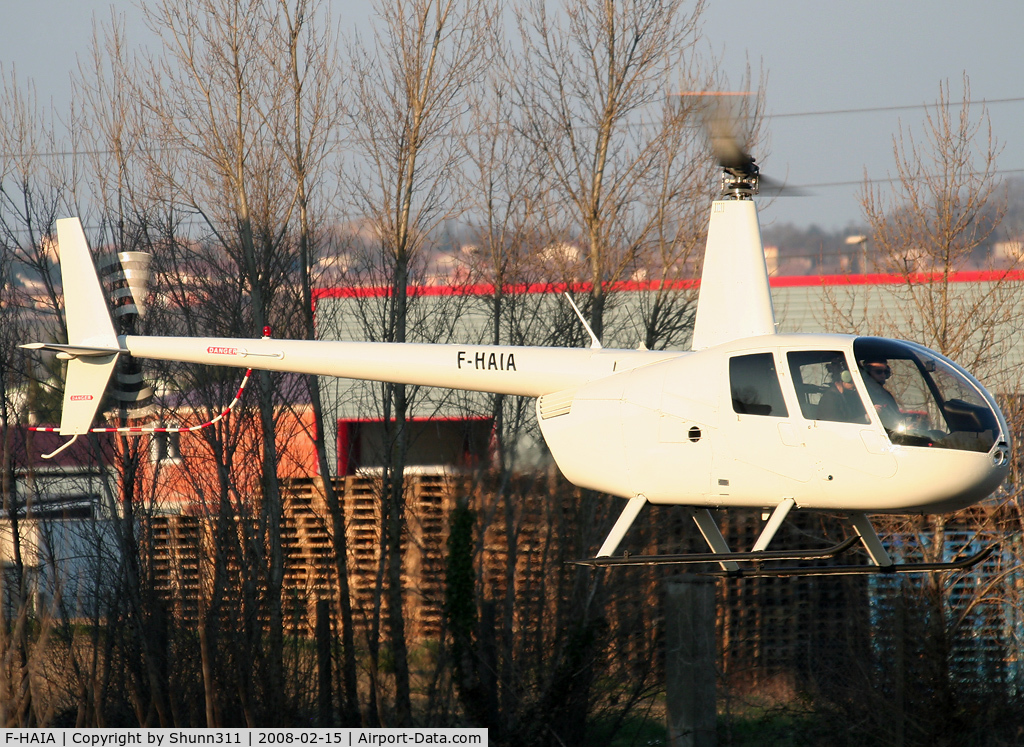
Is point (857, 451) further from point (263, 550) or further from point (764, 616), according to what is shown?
point (263, 550)

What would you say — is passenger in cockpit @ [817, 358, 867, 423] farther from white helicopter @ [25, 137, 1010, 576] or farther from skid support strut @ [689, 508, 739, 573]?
skid support strut @ [689, 508, 739, 573]

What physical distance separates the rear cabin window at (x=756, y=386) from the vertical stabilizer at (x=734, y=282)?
826 millimetres

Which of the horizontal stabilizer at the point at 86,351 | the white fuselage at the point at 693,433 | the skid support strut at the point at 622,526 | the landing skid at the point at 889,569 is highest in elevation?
the horizontal stabilizer at the point at 86,351

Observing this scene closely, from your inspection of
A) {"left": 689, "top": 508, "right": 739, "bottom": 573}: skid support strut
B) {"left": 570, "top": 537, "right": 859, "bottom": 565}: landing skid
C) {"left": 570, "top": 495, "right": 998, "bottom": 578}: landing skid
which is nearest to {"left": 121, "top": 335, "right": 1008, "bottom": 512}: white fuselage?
{"left": 570, "top": 495, "right": 998, "bottom": 578}: landing skid

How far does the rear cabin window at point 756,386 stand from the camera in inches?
260

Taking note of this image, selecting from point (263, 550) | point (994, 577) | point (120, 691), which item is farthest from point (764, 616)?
point (120, 691)

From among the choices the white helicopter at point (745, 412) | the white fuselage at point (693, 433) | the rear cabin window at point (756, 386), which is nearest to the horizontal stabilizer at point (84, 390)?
the white helicopter at point (745, 412)

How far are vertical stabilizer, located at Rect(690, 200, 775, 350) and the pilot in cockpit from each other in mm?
1277

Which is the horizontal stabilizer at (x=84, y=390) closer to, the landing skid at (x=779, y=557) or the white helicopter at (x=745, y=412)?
the white helicopter at (x=745, y=412)

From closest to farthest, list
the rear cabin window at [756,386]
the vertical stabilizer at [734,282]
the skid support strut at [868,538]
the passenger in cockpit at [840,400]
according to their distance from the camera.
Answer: the passenger in cockpit at [840,400]
the rear cabin window at [756,386]
the skid support strut at [868,538]
the vertical stabilizer at [734,282]

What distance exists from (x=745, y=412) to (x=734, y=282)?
4.51 feet

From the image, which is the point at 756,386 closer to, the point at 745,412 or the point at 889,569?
the point at 745,412

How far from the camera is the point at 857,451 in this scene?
631 centimetres

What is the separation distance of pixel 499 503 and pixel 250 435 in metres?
4.70
